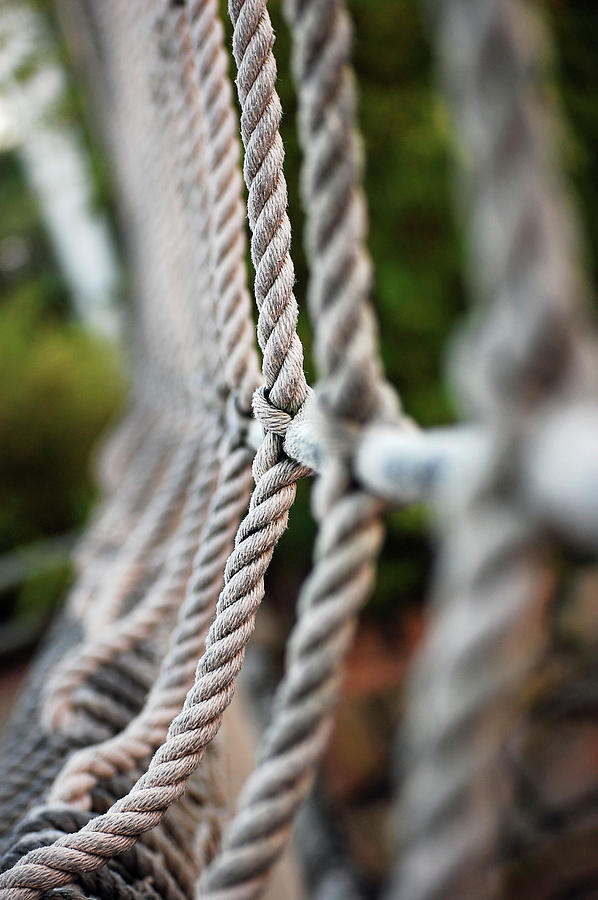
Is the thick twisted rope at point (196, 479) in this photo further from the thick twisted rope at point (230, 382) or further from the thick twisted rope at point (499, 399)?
the thick twisted rope at point (499, 399)

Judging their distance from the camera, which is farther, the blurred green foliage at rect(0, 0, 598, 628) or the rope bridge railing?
the blurred green foliage at rect(0, 0, 598, 628)

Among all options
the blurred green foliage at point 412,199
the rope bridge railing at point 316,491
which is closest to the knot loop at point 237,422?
the rope bridge railing at point 316,491

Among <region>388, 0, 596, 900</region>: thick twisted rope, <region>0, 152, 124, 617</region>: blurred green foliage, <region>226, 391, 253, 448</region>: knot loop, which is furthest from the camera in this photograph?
<region>0, 152, 124, 617</region>: blurred green foliage

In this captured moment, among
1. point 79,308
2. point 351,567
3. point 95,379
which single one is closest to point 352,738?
point 351,567

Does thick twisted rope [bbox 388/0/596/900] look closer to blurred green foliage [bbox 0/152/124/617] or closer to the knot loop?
the knot loop

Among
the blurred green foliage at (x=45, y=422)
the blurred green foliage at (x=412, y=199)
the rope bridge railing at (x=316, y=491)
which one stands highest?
the rope bridge railing at (x=316, y=491)

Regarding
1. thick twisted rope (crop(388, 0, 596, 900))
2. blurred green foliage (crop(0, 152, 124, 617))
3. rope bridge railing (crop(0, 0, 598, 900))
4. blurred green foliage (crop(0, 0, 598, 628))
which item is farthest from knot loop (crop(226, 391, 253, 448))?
blurred green foliage (crop(0, 152, 124, 617))

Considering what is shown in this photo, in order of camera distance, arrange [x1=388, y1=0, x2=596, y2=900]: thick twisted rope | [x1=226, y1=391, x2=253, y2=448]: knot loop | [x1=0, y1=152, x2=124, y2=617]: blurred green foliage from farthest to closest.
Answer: [x1=0, y1=152, x2=124, y2=617]: blurred green foliage → [x1=226, y1=391, x2=253, y2=448]: knot loop → [x1=388, y1=0, x2=596, y2=900]: thick twisted rope
